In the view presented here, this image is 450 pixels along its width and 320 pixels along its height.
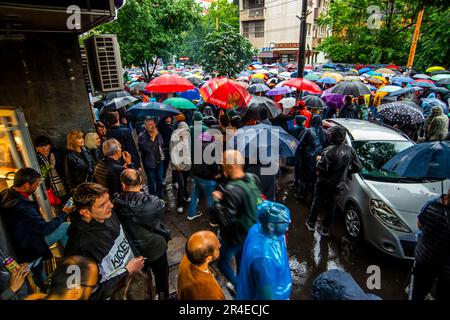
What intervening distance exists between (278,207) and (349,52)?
27.2 metres

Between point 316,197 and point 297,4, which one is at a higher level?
point 297,4

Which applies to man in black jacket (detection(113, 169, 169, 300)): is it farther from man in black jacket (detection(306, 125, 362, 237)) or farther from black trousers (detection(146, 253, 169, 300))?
man in black jacket (detection(306, 125, 362, 237))

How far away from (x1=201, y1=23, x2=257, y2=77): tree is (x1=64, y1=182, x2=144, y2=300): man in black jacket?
11199 mm

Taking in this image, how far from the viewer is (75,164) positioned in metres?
3.95

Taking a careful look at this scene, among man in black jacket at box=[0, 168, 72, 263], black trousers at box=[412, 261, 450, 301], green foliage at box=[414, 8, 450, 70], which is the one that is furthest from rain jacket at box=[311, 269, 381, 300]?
green foliage at box=[414, 8, 450, 70]

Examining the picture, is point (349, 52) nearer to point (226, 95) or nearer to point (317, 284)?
point (226, 95)

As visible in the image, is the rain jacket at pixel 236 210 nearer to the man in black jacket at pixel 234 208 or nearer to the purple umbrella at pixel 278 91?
the man in black jacket at pixel 234 208

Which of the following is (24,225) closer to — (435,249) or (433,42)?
(435,249)

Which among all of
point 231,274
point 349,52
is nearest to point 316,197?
point 231,274

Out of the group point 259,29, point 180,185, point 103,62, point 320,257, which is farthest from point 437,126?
point 259,29

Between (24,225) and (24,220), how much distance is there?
0.06m

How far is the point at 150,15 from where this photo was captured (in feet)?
36.4

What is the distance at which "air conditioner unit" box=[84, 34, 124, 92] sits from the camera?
15.5 feet

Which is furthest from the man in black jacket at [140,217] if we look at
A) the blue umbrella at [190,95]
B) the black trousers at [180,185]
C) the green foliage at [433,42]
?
the green foliage at [433,42]
